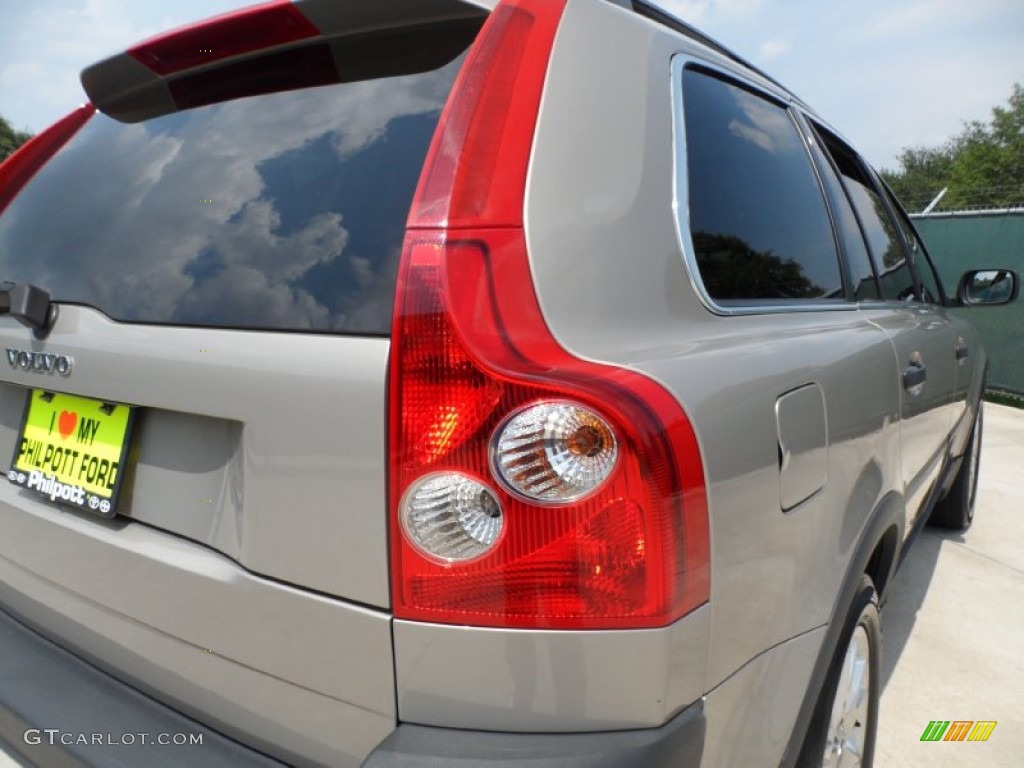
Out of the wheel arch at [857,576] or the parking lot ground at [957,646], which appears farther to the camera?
the parking lot ground at [957,646]

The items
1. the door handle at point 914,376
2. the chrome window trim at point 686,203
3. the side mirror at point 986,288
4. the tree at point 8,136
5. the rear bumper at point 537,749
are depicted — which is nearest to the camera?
the rear bumper at point 537,749

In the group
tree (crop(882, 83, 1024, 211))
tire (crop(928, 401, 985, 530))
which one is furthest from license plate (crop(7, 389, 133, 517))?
tree (crop(882, 83, 1024, 211))

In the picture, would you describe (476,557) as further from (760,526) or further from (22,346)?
(22,346)

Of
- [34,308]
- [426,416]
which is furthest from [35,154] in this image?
[426,416]

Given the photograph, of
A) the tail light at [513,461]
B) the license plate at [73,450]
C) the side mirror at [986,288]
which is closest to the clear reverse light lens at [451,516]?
the tail light at [513,461]

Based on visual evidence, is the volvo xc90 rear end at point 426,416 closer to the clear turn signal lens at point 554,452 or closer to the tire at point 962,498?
the clear turn signal lens at point 554,452

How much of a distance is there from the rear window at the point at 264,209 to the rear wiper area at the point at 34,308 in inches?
1.4

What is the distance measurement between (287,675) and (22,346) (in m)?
0.90

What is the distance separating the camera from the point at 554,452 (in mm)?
1031

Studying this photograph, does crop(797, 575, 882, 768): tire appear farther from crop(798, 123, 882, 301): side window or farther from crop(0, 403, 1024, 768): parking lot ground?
crop(798, 123, 882, 301): side window

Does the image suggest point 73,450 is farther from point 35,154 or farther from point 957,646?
point 957,646

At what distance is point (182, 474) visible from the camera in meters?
1.35

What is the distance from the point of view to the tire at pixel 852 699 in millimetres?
1611

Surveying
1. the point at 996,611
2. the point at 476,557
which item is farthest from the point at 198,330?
the point at 996,611
